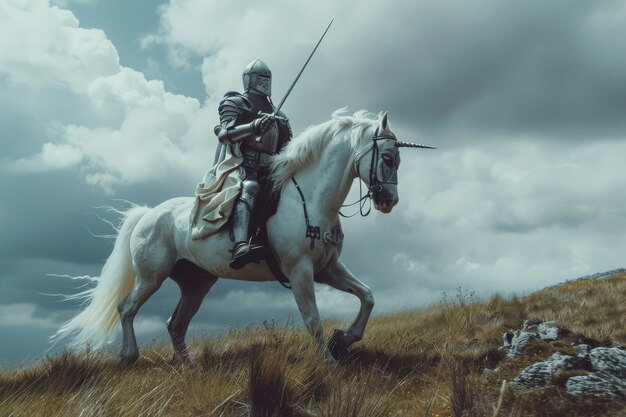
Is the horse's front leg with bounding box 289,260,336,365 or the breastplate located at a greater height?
the breastplate

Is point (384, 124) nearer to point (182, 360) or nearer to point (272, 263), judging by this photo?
point (272, 263)

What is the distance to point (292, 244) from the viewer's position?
7.48m

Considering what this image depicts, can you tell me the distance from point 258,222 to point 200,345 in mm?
2431

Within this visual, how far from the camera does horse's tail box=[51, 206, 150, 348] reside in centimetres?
923

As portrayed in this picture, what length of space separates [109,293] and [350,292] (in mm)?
3628

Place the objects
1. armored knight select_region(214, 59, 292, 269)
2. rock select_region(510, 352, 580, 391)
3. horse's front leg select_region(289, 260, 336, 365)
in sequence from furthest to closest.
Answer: armored knight select_region(214, 59, 292, 269) < horse's front leg select_region(289, 260, 336, 365) < rock select_region(510, 352, 580, 391)

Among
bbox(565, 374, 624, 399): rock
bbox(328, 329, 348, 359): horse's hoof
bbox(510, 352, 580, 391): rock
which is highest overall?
bbox(328, 329, 348, 359): horse's hoof

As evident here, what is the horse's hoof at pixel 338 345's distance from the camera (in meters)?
7.73

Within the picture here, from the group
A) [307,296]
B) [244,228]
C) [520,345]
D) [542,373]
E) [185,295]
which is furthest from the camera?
[185,295]

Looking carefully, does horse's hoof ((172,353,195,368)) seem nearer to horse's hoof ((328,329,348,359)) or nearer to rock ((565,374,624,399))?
horse's hoof ((328,329,348,359))

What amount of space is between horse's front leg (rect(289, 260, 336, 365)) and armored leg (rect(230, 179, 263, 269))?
501mm

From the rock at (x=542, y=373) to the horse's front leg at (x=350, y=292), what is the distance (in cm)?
247

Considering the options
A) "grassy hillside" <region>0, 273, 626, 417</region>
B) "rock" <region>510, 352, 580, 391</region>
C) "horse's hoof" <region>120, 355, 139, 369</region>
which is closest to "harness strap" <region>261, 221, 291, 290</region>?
"grassy hillside" <region>0, 273, 626, 417</region>

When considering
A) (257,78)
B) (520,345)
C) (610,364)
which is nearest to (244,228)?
(257,78)
